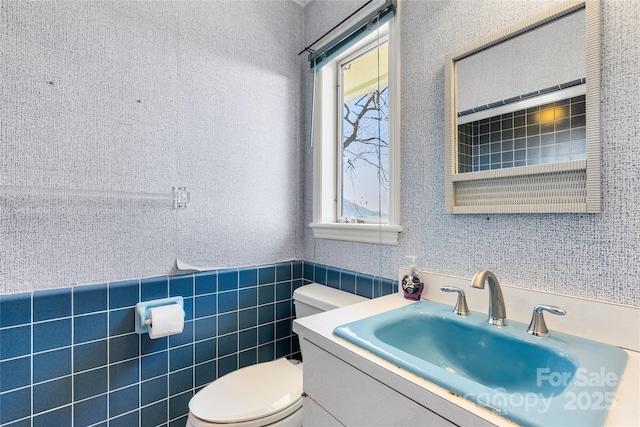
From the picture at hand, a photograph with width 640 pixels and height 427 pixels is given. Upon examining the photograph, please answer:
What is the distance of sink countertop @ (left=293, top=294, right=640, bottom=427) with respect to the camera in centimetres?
53

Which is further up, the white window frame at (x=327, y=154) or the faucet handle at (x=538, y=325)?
the white window frame at (x=327, y=154)

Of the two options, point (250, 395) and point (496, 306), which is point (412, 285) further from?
point (250, 395)

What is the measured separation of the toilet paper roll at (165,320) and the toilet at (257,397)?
0.26m

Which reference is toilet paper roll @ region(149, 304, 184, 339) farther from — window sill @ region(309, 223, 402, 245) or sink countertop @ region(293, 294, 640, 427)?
window sill @ region(309, 223, 402, 245)

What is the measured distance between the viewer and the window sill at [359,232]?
4.36 feet

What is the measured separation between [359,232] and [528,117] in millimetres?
784

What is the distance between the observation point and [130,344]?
4.19 ft

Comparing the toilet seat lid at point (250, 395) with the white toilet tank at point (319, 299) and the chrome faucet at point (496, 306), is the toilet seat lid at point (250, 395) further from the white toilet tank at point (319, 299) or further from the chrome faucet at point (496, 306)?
the chrome faucet at point (496, 306)

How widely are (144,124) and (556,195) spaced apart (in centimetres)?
149

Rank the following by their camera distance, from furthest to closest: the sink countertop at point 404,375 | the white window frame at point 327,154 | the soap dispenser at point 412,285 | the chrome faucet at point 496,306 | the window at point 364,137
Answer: the white window frame at point 327,154, the window at point 364,137, the soap dispenser at point 412,285, the chrome faucet at point 496,306, the sink countertop at point 404,375

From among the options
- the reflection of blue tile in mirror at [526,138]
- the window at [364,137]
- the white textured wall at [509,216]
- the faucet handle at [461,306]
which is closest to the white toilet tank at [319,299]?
the white textured wall at [509,216]

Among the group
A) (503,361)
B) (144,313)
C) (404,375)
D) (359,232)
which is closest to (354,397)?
(404,375)

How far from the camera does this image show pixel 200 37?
4.80 ft

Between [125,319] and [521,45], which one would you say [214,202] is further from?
[521,45]
